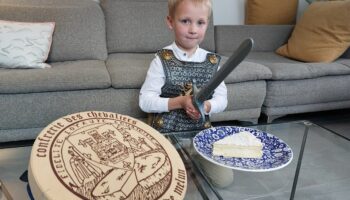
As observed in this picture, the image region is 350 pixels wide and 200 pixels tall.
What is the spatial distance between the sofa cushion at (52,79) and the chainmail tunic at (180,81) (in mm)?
503

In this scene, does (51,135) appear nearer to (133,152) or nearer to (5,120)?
(133,152)

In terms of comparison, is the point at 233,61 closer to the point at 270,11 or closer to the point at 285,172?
the point at 285,172

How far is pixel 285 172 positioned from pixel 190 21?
1.71 feet

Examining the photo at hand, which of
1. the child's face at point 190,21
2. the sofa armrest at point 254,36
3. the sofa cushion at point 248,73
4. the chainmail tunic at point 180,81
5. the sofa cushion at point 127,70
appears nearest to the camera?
the child's face at point 190,21

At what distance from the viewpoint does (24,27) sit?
1.66 m

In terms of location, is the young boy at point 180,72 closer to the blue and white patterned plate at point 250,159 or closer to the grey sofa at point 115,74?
the blue and white patterned plate at point 250,159

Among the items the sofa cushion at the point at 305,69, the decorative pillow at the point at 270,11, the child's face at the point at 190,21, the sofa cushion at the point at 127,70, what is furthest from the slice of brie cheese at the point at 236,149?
the decorative pillow at the point at 270,11

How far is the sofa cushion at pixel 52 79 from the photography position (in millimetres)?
1387

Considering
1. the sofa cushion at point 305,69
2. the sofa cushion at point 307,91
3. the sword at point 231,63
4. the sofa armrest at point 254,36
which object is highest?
the sword at point 231,63

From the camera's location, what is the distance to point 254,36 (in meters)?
2.40

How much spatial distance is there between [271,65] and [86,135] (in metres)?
1.47

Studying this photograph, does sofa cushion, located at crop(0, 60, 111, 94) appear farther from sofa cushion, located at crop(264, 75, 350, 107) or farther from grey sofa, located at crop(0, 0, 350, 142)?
sofa cushion, located at crop(264, 75, 350, 107)

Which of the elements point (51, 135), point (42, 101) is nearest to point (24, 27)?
point (42, 101)

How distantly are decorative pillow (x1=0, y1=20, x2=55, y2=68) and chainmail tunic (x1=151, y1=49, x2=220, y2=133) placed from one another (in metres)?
0.82
